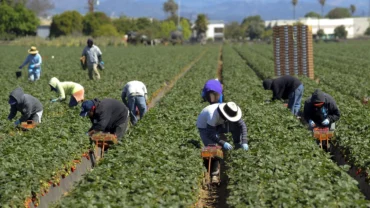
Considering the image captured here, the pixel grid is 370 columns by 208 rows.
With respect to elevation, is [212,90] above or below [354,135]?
above

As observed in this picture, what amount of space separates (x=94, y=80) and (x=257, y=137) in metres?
15.2

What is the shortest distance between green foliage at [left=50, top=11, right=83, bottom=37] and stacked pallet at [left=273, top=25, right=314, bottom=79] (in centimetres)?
9034

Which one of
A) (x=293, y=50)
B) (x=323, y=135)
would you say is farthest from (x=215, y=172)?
(x=293, y=50)

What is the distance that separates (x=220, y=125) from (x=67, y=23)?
347ft

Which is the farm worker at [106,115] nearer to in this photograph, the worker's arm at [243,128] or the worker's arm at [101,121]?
the worker's arm at [101,121]

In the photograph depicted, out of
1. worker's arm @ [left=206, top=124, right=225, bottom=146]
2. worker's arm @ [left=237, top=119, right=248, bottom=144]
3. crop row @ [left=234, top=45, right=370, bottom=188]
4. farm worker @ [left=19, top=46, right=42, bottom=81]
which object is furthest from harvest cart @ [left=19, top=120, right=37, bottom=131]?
farm worker @ [left=19, top=46, right=42, bottom=81]

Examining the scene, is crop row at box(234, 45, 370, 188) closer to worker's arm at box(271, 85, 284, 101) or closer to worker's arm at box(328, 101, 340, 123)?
worker's arm at box(328, 101, 340, 123)

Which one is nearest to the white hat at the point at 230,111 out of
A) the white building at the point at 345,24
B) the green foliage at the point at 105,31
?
the green foliage at the point at 105,31

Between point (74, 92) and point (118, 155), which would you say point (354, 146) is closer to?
point (118, 155)

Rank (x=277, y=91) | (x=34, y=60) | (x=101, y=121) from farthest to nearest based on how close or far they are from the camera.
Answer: (x=34, y=60) < (x=277, y=91) < (x=101, y=121)

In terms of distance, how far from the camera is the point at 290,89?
14.4 meters

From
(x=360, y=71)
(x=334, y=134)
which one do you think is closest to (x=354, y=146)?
(x=334, y=134)

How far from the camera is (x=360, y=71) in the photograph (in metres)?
29.0

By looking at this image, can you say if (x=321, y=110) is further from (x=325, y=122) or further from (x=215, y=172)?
(x=215, y=172)
